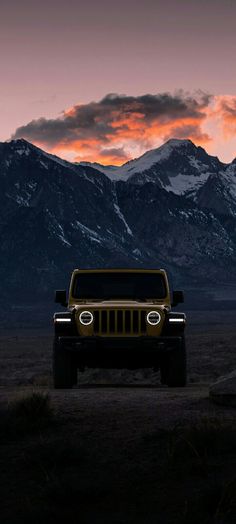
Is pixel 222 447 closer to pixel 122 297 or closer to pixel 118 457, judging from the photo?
pixel 118 457

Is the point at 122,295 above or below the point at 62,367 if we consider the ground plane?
above

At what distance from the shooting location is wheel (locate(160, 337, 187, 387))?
1638 centimetres

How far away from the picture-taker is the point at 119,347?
15617mm

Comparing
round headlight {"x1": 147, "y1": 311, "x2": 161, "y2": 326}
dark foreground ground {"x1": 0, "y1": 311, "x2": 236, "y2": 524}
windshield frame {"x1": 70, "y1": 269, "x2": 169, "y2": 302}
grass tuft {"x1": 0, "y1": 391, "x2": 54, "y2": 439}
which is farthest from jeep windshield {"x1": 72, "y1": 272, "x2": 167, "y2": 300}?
grass tuft {"x1": 0, "y1": 391, "x2": 54, "y2": 439}

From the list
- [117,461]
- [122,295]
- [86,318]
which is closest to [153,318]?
[86,318]

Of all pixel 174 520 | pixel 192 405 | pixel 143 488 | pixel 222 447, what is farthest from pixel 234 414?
pixel 174 520

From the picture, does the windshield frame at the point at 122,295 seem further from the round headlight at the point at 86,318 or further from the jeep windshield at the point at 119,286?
the round headlight at the point at 86,318

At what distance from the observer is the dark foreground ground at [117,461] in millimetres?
8227

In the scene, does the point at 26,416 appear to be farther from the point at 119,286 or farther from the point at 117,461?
the point at 119,286

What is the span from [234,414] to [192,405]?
0.93 meters

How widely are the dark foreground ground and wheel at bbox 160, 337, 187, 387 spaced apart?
10.1 ft

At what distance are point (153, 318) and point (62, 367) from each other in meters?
2.17

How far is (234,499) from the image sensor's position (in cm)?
820

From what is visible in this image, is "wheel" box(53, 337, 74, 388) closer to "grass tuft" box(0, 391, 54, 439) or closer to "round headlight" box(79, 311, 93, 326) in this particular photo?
"round headlight" box(79, 311, 93, 326)
